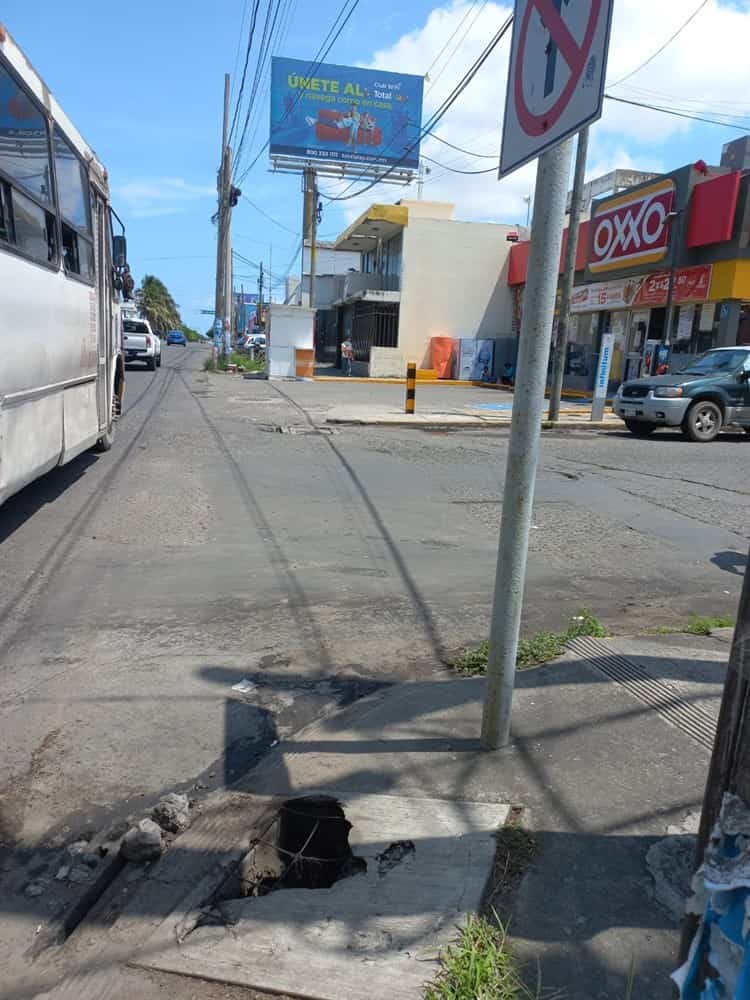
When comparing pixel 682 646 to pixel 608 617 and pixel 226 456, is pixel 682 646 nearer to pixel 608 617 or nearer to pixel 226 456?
pixel 608 617

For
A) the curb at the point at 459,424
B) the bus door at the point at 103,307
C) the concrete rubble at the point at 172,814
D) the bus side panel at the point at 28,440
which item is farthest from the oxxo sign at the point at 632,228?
the concrete rubble at the point at 172,814

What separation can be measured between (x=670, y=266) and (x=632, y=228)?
7.29 feet

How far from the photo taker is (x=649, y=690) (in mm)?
3836

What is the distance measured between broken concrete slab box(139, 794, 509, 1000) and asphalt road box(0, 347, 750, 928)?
89 centimetres

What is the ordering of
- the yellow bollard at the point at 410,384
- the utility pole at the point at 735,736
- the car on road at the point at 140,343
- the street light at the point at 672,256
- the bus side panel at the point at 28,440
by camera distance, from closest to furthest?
the utility pole at the point at 735,736
the bus side panel at the point at 28,440
the yellow bollard at the point at 410,384
the street light at the point at 672,256
the car on road at the point at 140,343

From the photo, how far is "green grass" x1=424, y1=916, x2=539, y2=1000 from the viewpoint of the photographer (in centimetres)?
205

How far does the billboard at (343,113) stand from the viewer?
3962cm

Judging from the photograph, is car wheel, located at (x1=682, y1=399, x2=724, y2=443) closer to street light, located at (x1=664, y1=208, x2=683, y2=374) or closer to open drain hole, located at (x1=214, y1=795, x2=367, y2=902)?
street light, located at (x1=664, y1=208, x2=683, y2=374)

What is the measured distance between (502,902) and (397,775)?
83cm

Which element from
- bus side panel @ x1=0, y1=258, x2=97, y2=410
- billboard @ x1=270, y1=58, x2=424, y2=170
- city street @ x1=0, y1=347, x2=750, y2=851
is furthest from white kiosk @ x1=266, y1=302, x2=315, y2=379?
bus side panel @ x1=0, y1=258, x2=97, y2=410

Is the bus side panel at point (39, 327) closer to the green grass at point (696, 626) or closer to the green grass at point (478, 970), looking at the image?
the green grass at point (478, 970)

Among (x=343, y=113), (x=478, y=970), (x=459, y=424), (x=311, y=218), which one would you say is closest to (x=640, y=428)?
(x=459, y=424)

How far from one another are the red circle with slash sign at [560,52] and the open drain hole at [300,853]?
2665 mm

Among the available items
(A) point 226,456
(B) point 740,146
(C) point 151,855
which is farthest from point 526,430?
(B) point 740,146
